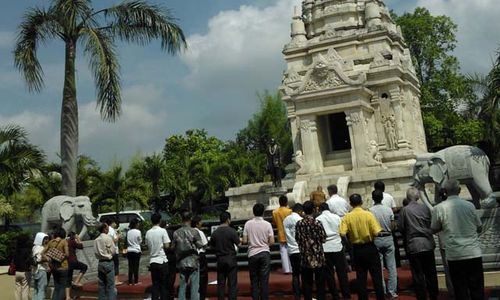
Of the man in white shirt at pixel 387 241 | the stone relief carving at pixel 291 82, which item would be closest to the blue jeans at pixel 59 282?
the man in white shirt at pixel 387 241

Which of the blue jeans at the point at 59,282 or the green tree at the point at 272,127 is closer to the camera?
the blue jeans at the point at 59,282

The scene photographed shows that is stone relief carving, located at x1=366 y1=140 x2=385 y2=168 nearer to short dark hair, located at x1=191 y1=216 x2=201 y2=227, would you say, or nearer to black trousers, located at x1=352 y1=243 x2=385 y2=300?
short dark hair, located at x1=191 y1=216 x2=201 y2=227

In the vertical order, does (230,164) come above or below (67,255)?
above

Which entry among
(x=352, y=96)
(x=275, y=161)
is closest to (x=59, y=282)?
(x=275, y=161)

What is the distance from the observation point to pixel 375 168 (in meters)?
20.6

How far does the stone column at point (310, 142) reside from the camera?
71.7ft

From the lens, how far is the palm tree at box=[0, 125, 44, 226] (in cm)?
1744

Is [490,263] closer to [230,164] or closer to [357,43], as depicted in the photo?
[357,43]

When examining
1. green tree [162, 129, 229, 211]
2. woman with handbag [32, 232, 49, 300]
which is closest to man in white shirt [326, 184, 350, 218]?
woman with handbag [32, 232, 49, 300]

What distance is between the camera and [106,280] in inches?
380

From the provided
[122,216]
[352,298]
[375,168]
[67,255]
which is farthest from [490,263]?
[122,216]

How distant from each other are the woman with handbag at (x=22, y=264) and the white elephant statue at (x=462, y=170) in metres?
8.92

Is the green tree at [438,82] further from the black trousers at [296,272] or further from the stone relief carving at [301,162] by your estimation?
the black trousers at [296,272]

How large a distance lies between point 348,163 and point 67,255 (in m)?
14.7
